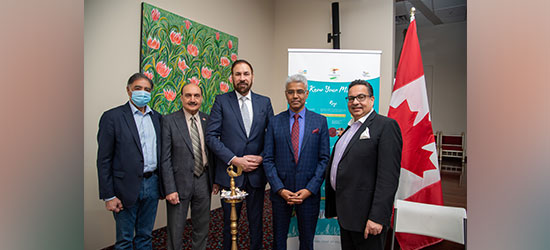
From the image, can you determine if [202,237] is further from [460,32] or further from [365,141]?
[460,32]

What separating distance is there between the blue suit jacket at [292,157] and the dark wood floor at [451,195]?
152 cm

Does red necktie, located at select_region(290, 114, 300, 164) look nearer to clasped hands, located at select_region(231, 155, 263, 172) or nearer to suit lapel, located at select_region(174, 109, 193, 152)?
clasped hands, located at select_region(231, 155, 263, 172)

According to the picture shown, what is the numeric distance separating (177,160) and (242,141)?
0.52 m

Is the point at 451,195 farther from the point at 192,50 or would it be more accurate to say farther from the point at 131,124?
the point at 131,124

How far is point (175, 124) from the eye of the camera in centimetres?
232

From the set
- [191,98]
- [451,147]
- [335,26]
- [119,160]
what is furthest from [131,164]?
[451,147]

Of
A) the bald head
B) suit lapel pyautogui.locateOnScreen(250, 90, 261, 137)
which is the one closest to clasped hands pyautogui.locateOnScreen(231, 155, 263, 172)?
suit lapel pyautogui.locateOnScreen(250, 90, 261, 137)

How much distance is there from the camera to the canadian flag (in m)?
2.96

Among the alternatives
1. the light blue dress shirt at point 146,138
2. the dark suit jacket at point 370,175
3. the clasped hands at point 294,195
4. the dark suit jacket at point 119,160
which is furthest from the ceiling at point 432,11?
the dark suit jacket at point 119,160

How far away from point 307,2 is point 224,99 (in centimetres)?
320

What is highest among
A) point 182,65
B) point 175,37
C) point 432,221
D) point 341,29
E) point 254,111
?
point 341,29

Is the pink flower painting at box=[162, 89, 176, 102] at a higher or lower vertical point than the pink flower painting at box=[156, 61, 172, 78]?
lower

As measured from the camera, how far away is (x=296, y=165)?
2.24 meters

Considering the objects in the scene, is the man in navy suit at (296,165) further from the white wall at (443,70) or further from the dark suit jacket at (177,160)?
the white wall at (443,70)
